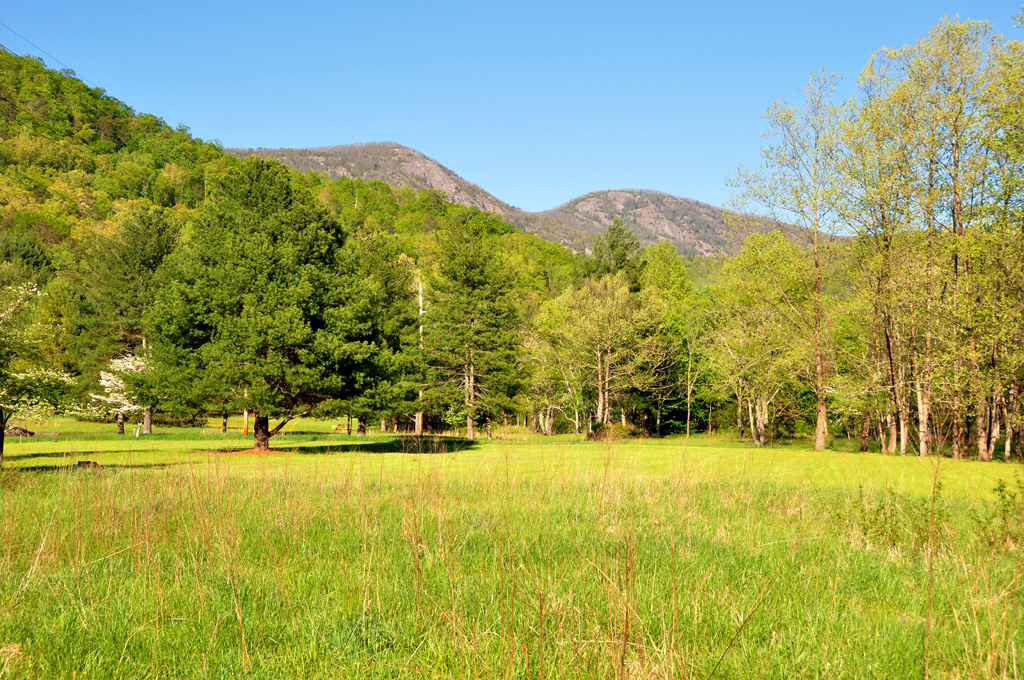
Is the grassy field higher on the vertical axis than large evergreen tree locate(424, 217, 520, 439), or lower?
lower

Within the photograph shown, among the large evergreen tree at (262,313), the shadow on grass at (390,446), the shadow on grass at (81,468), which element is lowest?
the shadow on grass at (390,446)

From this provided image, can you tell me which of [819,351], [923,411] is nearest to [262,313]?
[819,351]

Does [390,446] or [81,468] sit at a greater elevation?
[81,468]

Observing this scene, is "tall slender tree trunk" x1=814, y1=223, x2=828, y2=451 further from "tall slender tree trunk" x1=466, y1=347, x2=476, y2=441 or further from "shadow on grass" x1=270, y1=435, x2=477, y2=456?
"tall slender tree trunk" x1=466, y1=347, x2=476, y2=441

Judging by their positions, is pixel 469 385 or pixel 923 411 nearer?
pixel 923 411

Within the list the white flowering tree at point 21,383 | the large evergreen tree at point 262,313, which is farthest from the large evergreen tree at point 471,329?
the white flowering tree at point 21,383

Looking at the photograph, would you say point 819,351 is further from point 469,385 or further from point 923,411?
point 469,385

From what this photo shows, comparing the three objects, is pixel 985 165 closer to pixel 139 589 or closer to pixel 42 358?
pixel 139 589

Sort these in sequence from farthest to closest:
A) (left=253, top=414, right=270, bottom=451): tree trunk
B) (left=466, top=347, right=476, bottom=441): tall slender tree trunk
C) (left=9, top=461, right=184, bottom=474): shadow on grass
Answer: (left=466, top=347, right=476, bottom=441): tall slender tree trunk < (left=253, top=414, right=270, bottom=451): tree trunk < (left=9, top=461, right=184, bottom=474): shadow on grass

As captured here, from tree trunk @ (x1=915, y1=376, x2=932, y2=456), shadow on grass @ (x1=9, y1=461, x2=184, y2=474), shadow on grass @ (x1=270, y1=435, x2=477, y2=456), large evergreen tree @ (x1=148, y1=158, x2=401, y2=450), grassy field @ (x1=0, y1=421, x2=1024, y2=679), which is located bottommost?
shadow on grass @ (x1=270, y1=435, x2=477, y2=456)

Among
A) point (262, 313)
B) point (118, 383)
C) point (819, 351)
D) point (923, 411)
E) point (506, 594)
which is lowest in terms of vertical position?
point (506, 594)

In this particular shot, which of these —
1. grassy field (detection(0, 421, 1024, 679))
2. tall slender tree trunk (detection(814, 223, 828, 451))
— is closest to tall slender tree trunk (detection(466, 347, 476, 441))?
tall slender tree trunk (detection(814, 223, 828, 451))

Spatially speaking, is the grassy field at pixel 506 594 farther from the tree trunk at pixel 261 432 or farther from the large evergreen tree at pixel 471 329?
the large evergreen tree at pixel 471 329

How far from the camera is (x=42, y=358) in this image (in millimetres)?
15820
